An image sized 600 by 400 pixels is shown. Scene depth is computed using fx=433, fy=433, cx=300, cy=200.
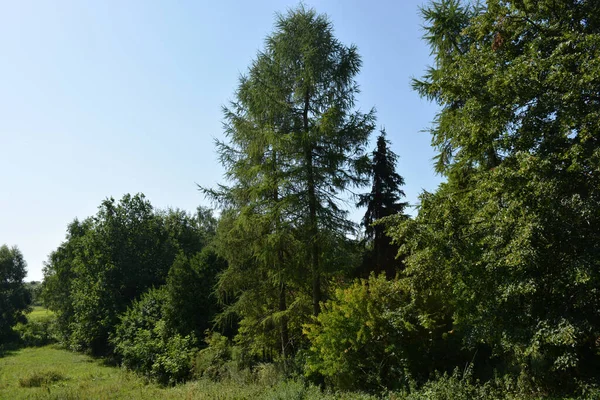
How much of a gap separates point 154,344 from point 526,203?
60.9 feet

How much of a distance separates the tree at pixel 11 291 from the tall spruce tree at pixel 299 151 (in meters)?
38.9

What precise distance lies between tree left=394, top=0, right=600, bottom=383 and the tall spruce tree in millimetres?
4540

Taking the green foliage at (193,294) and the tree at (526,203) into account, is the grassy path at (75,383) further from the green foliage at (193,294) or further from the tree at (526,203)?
the tree at (526,203)

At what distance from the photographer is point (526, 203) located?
9930 mm

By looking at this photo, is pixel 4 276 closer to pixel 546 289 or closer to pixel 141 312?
pixel 141 312

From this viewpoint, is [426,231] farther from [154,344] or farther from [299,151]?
[154,344]

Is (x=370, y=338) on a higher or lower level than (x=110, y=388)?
higher

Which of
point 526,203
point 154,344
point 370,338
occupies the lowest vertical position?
point 154,344

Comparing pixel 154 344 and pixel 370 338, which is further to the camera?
pixel 154 344

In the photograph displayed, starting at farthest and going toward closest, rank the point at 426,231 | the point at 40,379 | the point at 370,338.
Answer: the point at 40,379 → the point at 370,338 → the point at 426,231

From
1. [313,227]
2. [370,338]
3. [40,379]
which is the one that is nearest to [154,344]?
[40,379]

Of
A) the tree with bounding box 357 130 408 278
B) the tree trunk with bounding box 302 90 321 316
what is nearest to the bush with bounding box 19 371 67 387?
the tree trunk with bounding box 302 90 321 316

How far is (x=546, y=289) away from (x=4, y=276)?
76603 mm

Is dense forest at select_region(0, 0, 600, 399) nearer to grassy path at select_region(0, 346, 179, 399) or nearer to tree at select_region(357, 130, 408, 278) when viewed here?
tree at select_region(357, 130, 408, 278)
